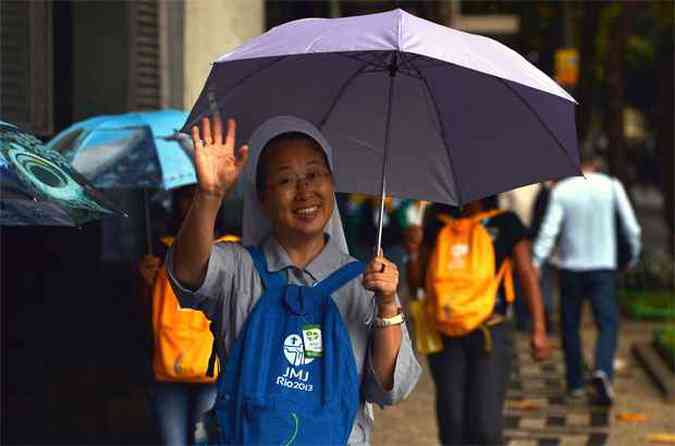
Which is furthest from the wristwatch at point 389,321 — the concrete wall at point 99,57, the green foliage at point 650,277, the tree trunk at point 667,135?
the tree trunk at point 667,135

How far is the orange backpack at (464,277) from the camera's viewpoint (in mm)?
7164

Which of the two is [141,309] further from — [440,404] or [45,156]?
[45,156]

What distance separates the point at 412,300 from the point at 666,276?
36.8 feet

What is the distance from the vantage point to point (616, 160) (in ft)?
65.9

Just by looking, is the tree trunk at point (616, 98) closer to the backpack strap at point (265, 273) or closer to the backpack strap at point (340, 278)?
the backpack strap at point (340, 278)

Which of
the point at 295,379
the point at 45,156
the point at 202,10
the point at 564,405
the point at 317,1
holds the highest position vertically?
the point at 317,1

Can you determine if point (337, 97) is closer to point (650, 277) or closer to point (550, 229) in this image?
point (550, 229)

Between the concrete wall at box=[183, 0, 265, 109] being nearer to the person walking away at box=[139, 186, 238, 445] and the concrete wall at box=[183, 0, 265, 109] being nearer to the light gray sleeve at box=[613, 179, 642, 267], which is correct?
the person walking away at box=[139, 186, 238, 445]

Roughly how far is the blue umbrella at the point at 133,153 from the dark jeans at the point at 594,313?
17.1 ft

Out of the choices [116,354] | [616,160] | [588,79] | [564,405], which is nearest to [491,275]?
[116,354]

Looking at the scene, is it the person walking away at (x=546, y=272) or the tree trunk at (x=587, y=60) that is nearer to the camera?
the person walking away at (x=546, y=272)

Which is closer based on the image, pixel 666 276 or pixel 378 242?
pixel 378 242

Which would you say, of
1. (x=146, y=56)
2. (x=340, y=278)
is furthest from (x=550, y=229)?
(x=340, y=278)

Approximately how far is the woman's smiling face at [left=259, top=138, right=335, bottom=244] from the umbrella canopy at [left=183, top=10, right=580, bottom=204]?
430mm
